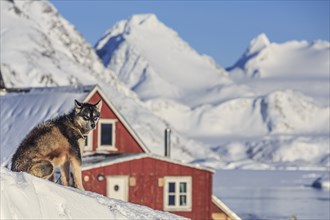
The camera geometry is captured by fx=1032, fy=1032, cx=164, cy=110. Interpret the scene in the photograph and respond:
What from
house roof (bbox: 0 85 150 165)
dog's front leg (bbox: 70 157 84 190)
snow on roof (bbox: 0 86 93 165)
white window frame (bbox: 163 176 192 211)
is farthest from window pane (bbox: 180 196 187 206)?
dog's front leg (bbox: 70 157 84 190)

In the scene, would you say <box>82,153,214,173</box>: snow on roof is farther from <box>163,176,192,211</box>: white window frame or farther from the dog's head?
the dog's head

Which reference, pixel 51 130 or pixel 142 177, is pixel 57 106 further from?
pixel 51 130

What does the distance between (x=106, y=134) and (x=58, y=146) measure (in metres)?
33.4

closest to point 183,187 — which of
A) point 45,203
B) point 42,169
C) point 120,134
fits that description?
point 120,134

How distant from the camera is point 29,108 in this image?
5069cm

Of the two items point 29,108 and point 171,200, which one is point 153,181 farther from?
point 29,108

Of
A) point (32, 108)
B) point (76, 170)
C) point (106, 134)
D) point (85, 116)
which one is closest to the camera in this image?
point (76, 170)

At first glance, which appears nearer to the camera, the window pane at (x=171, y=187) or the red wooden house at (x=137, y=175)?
the red wooden house at (x=137, y=175)

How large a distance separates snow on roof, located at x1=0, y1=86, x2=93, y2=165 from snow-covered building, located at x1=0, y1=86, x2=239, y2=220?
0.05 meters

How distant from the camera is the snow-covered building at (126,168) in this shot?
140 feet

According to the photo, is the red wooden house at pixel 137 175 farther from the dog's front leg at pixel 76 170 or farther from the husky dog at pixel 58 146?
the dog's front leg at pixel 76 170

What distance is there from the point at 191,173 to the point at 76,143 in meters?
31.1

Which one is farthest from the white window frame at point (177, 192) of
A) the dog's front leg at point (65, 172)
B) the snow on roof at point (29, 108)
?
the dog's front leg at point (65, 172)

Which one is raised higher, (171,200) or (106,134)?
(106,134)
